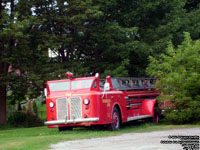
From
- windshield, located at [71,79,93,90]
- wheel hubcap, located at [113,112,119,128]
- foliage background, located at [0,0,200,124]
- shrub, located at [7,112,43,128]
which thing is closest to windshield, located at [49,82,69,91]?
windshield, located at [71,79,93,90]

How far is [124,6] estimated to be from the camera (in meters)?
29.1

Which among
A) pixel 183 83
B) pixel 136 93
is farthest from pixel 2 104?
pixel 183 83

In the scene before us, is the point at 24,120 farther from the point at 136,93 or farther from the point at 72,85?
the point at 72,85

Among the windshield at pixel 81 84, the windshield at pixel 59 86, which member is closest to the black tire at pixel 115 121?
the windshield at pixel 81 84

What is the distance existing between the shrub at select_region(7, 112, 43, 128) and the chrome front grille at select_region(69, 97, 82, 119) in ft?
31.4

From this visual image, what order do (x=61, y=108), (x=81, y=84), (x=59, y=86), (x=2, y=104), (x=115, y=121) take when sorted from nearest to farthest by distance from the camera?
(x=61, y=108)
(x=81, y=84)
(x=59, y=86)
(x=115, y=121)
(x=2, y=104)

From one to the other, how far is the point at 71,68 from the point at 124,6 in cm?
706

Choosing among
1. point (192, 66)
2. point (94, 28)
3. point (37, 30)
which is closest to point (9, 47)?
point (37, 30)

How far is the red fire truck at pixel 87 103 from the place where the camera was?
1667 cm

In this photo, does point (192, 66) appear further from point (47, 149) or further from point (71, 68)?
point (47, 149)

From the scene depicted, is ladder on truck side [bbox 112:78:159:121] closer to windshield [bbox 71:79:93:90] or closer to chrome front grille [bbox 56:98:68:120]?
windshield [bbox 71:79:93:90]

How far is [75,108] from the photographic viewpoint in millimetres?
16812

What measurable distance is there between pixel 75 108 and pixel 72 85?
3.88ft

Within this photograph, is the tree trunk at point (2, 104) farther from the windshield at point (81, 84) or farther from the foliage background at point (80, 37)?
the windshield at point (81, 84)
